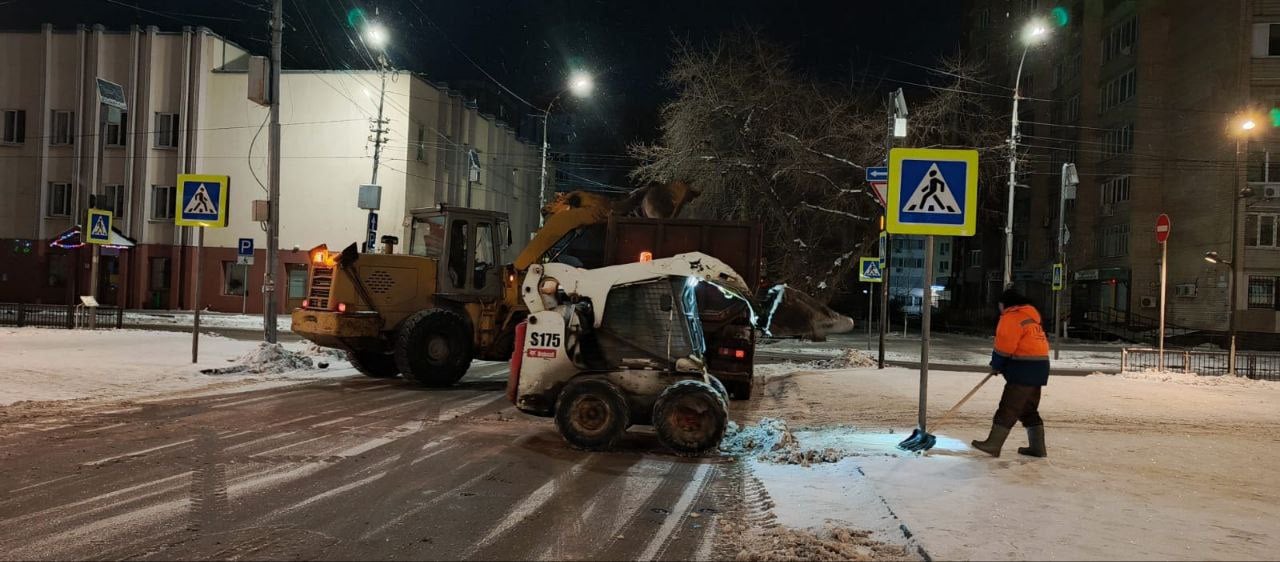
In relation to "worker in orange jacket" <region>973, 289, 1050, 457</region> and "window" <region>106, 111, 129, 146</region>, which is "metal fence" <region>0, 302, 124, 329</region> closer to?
"window" <region>106, 111, 129, 146</region>

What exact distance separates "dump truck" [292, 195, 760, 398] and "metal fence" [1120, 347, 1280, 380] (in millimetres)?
11517

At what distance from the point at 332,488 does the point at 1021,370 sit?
623 cm

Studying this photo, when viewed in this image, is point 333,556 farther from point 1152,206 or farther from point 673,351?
point 1152,206

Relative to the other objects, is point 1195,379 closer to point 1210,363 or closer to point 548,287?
point 1210,363

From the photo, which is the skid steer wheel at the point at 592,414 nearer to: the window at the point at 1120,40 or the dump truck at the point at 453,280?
the dump truck at the point at 453,280

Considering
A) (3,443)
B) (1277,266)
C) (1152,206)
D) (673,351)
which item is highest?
(1152,206)

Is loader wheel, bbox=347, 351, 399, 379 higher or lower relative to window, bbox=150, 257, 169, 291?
lower

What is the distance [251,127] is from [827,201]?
25371 millimetres

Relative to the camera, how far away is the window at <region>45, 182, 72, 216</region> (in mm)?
37594

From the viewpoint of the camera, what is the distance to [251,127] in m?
36.8

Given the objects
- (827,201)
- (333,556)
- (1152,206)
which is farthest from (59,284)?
(1152,206)

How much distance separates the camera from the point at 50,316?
22844 mm

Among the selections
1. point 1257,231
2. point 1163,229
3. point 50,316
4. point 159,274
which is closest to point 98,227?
point 50,316

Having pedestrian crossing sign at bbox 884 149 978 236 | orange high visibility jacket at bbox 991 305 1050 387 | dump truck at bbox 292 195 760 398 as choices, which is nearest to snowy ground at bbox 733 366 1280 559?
orange high visibility jacket at bbox 991 305 1050 387
